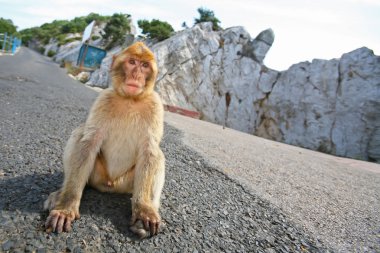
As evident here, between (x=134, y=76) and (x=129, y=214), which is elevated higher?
(x=134, y=76)

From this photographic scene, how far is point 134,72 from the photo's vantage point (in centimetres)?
175

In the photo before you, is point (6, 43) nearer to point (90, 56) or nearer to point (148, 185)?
point (90, 56)

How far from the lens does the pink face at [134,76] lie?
1.75 meters

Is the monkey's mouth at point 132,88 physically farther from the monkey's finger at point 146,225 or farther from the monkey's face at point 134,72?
the monkey's finger at point 146,225

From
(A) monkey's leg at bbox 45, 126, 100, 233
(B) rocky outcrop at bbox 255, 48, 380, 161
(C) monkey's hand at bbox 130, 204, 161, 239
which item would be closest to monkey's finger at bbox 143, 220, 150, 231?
(C) monkey's hand at bbox 130, 204, 161, 239

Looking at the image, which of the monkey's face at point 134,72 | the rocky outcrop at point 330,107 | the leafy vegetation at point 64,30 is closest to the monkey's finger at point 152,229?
the monkey's face at point 134,72

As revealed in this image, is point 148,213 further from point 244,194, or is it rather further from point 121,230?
point 244,194

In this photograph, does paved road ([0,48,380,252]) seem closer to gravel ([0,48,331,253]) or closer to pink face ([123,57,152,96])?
gravel ([0,48,331,253])

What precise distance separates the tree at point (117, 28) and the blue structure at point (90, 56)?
12.1ft

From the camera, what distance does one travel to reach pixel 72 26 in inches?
1960

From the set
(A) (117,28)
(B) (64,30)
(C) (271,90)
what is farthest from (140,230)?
(B) (64,30)

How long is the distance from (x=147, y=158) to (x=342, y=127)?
12.5 m

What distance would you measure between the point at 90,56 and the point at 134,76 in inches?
822

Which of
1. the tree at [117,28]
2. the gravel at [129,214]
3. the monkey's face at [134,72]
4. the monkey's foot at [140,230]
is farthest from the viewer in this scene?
the tree at [117,28]
